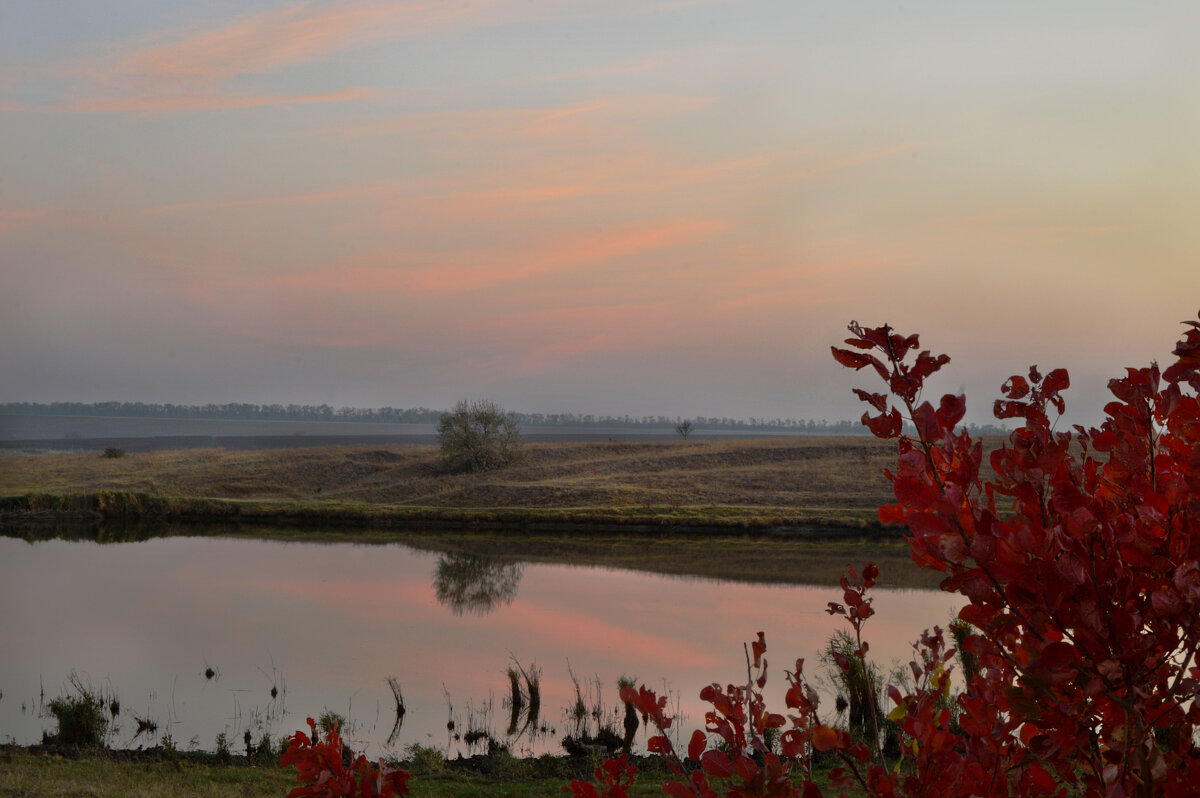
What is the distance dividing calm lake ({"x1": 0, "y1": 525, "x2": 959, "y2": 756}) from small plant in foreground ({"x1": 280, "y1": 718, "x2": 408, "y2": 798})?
9.38 m

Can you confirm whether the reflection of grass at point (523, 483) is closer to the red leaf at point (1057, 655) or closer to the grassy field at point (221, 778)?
the grassy field at point (221, 778)

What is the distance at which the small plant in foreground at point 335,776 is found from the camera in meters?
2.33

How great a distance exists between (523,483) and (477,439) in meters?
9.76

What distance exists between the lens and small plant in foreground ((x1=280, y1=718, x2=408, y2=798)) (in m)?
2.33

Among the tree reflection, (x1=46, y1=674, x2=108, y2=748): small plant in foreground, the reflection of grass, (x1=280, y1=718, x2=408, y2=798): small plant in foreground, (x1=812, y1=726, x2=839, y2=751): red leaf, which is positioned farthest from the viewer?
the reflection of grass

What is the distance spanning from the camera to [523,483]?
45250mm

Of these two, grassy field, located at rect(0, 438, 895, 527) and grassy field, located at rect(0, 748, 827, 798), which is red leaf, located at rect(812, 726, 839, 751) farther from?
grassy field, located at rect(0, 438, 895, 527)

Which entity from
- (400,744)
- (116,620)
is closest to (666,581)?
(116,620)

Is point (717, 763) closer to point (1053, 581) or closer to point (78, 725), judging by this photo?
point (1053, 581)

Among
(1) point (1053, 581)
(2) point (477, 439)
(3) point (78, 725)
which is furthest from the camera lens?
(2) point (477, 439)

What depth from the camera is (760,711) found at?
2.64m

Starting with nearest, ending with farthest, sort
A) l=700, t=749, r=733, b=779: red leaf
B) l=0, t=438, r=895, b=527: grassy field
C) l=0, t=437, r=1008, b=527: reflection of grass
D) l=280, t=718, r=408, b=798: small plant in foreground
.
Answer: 1. l=700, t=749, r=733, b=779: red leaf
2. l=280, t=718, r=408, b=798: small plant in foreground
3. l=0, t=438, r=895, b=527: grassy field
4. l=0, t=437, r=1008, b=527: reflection of grass

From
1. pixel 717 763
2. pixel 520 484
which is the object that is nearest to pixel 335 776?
pixel 717 763

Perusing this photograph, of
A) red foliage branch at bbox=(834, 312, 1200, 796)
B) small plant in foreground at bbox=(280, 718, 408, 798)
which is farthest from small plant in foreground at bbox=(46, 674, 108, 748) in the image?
red foliage branch at bbox=(834, 312, 1200, 796)
